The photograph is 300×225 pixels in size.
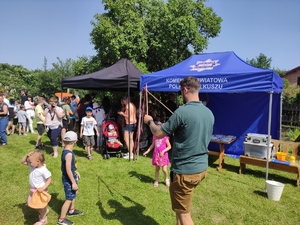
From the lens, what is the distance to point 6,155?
6.67m

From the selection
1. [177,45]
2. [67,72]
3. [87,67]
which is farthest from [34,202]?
[67,72]

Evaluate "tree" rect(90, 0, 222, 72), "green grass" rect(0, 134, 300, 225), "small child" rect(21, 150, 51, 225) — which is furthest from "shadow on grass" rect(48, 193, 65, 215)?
"tree" rect(90, 0, 222, 72)

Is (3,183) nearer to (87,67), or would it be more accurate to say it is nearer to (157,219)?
(157,219)

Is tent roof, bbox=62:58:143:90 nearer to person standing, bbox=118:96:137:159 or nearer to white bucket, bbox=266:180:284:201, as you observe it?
person standing, bbox=118:96:137:159

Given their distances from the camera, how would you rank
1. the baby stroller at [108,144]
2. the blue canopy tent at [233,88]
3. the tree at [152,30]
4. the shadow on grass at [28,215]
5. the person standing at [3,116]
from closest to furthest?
the shadow on grass at [28,215] → the blue canopy tent at [233,88] → the baby stroller at [108,144] → the person standing at [3,116] → the tree at [152,30]

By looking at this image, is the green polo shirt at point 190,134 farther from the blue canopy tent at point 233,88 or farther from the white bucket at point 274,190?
the blue canopy tent at point 233,88

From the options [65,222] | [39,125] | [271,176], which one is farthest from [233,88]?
[39,125]

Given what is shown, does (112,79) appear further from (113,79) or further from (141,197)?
(141,197)

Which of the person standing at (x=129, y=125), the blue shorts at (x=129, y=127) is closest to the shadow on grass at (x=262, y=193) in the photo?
the person standing at (x=129, y=125)

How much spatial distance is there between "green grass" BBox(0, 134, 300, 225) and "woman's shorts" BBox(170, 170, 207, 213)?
113 centimetres

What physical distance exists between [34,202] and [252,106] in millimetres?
6140

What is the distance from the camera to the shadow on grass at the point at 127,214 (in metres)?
3.51

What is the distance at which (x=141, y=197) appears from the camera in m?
4.27

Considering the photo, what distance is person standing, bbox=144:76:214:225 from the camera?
240 centimetres
